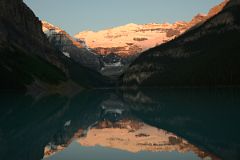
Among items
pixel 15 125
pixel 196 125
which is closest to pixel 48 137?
pixel 15 125

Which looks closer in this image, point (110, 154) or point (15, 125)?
point (110, 154)

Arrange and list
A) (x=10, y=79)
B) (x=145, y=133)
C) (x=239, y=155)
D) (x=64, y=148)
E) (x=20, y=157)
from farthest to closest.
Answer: (x=10, y=79)
(x=145, y=133)
(x=64, y=148)
(x=20, y=157)
(x=239, y=155)

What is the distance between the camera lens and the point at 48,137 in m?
41.6

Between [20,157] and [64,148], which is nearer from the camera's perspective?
[20,157]

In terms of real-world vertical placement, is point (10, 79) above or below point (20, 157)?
above

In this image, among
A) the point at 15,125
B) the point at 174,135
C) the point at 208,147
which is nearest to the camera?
the point at 208,147

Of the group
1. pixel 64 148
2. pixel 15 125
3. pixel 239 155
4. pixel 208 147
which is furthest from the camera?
pixel 15 125

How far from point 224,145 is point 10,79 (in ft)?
553

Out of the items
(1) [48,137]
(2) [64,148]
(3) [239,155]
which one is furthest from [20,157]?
(3) [239,155]

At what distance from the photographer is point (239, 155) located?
2755 centimetres

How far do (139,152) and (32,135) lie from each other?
605 inches

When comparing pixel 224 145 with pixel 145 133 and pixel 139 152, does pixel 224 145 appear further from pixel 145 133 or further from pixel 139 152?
pixel 145 133

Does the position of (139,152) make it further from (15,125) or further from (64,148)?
(15,125)

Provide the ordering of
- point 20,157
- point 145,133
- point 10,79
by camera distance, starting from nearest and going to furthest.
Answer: point 20,157 < point 145,133 < point 10,79
